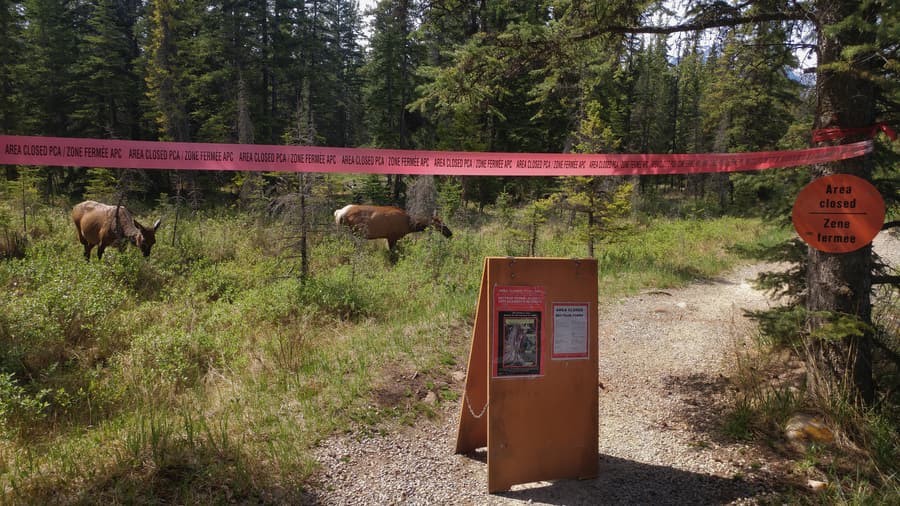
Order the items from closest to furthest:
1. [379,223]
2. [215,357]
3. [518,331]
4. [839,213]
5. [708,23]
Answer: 1. [518,331]
2. [839,213]
3. [708,23]
4. [215,357]
5. [379,223]

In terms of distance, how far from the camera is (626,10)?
4.94 meters

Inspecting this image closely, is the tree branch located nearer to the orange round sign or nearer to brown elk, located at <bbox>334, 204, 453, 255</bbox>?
the orange round sign

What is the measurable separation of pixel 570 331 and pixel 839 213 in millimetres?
2764

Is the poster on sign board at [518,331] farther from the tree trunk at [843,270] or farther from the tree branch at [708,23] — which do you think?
the tree branch at [708,23]

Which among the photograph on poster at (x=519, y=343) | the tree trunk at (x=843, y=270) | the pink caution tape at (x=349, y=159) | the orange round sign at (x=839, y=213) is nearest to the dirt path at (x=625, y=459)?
the photograph on poster at (x=519, y=343)

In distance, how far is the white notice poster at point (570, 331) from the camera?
372 cm

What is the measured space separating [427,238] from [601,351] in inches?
279

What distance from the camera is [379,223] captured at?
44.5 ft

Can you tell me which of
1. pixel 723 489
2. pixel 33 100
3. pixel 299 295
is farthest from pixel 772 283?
pixel 33 100

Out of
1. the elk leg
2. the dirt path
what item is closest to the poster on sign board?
the dirt path

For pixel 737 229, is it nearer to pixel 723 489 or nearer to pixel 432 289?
pixel 432 289

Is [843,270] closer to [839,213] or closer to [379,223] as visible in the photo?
[839,213]

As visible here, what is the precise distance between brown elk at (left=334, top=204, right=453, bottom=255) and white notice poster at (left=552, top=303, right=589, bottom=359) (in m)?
10.2

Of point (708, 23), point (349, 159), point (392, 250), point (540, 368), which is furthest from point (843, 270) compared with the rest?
point (392, 250)
